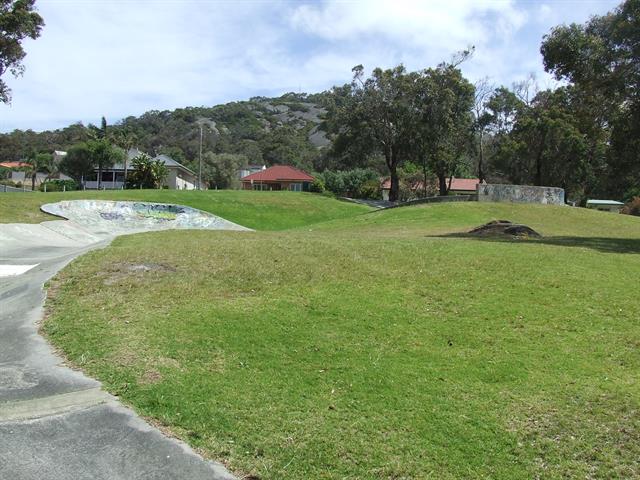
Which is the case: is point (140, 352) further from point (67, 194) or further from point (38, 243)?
point (67, 194)

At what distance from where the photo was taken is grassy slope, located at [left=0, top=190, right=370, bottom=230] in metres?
41.1

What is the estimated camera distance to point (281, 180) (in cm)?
8494

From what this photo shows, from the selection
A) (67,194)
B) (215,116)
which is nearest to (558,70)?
(67,194)

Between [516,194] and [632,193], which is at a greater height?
[632,193]

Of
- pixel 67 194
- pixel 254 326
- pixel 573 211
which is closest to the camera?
pixel 254 326

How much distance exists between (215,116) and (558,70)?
188m

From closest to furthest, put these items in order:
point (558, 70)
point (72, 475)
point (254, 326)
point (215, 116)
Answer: point (72, 475)
point (254, 326)
point (558, 70)
point (215, 116)

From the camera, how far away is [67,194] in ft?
137

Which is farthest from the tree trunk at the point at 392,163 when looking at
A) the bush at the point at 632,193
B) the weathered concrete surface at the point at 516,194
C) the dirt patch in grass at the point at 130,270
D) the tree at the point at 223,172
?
the tree at the point at 223,172

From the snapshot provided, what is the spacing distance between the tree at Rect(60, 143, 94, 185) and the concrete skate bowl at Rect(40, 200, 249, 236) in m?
47.6

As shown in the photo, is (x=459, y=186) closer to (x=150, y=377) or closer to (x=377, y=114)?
(x=377, y=114)

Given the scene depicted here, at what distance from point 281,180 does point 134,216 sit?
46262 millimetres

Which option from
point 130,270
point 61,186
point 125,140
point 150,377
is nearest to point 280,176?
point 125,140

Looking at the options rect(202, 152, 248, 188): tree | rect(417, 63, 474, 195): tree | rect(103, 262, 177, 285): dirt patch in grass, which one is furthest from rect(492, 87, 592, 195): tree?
rect(202, 152, 248, 188): tree
